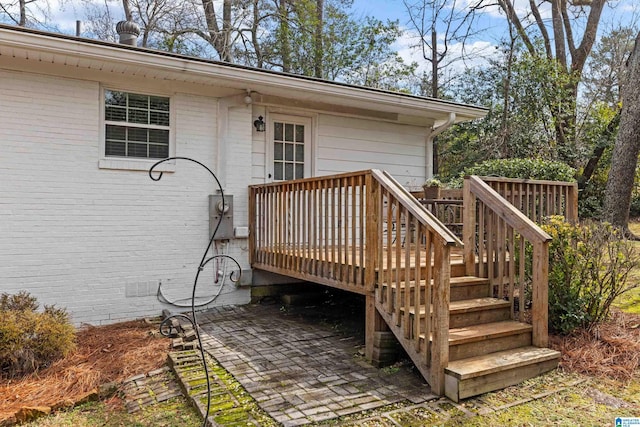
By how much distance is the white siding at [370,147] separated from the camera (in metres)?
6.95

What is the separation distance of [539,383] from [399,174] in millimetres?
4766

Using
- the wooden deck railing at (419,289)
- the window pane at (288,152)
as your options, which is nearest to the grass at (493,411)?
the wooden deck railing at (419,289)

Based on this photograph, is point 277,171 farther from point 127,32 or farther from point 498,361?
point 498,361

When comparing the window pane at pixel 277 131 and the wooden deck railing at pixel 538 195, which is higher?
the window pane at pixel 277 131

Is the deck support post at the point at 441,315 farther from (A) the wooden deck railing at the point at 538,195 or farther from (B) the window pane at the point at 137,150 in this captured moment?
(B) the window pane at the point at 137,150

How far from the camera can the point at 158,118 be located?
5746mm

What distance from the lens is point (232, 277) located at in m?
6.15

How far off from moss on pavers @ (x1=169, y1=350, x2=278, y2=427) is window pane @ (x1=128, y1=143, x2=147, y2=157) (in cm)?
281

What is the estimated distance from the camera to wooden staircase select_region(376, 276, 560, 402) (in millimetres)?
3168

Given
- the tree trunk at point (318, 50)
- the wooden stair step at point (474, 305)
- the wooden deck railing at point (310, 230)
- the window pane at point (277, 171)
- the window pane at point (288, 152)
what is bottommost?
the wooden stair step at point (474, 305)

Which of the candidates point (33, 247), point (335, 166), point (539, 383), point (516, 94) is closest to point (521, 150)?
point (516, 94)

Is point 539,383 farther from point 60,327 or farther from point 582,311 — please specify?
point 60,327

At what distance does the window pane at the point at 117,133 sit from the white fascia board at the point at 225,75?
2.54ft

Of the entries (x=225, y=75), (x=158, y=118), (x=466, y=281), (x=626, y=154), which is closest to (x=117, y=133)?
(x=158, y=118)
